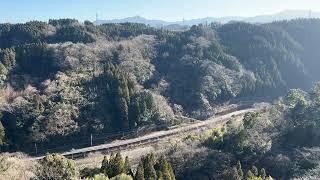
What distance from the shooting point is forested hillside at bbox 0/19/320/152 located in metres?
58.2

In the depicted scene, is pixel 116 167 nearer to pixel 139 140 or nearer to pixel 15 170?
pixel 15 170

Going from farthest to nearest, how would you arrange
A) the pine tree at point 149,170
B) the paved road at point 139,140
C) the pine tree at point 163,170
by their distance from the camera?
the paved road at point 139,140 < the pine tree at point 163,170 < the pine tree at point 149,170

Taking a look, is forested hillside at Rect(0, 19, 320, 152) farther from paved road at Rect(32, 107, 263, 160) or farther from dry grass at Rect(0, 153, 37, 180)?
dry grass at Rect(0, 153, 37, 180)

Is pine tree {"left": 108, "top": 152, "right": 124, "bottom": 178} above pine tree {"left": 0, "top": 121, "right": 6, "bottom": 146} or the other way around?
above

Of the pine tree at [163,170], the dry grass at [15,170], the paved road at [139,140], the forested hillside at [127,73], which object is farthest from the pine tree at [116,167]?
the forested hillside at [127,73]

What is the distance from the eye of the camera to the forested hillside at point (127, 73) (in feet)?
191

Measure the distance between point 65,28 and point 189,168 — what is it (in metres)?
54.7

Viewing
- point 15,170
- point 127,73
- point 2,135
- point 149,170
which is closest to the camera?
point 15,170

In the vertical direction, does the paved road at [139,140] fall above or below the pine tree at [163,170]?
below

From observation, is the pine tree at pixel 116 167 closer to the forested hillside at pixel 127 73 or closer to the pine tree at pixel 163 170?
the pine tree at pixel 163 170

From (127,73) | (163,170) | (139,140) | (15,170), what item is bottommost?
(139,140)

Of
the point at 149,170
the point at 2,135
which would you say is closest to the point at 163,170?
the point at 149,170

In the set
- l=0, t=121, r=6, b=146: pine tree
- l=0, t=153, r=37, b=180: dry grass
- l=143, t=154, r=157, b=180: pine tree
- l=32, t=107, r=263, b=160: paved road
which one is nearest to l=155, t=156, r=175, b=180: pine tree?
l=143, t=154, r=157, b=180: pine tree

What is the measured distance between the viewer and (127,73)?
69875 millimetres
